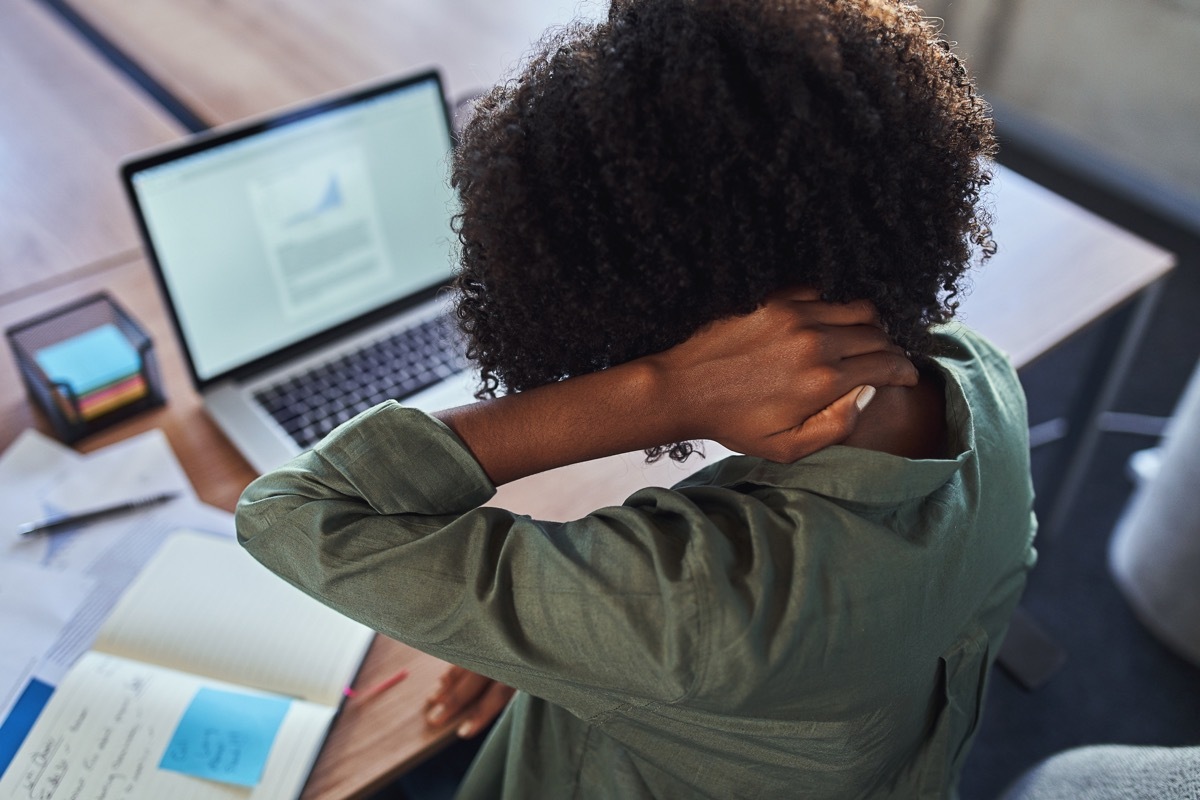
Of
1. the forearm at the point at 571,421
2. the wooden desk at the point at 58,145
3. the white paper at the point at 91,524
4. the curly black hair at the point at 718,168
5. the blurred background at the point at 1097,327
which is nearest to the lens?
the curly black hair at the point at 718,168

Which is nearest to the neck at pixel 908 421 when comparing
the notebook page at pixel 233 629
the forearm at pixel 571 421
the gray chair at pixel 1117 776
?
the forearm at pixel 571 421

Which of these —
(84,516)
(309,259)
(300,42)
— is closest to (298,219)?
(309,259)

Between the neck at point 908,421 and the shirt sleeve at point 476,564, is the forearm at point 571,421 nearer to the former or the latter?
the shirt sleeve at point 476,564

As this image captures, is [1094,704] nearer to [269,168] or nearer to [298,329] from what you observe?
[298,329]

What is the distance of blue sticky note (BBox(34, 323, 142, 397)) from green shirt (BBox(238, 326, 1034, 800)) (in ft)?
1.45

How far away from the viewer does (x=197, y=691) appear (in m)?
0.86

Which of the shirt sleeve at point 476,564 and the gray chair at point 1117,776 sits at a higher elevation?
the shirt sleeve at point 476,564

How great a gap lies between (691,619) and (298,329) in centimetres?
78

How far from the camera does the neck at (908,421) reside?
0.69 meters

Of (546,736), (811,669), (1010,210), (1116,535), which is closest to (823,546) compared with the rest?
(811,669)

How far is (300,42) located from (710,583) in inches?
63.7

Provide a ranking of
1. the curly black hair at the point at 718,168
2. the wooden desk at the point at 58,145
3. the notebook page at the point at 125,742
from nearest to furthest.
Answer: the curly black hair at the point at 718,168, the notebook page at the point at 125,742, the wooden desk at the point at 58,145

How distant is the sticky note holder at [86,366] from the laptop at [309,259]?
0.06 metres

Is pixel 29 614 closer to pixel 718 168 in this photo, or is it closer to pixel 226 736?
pixel 226 736
